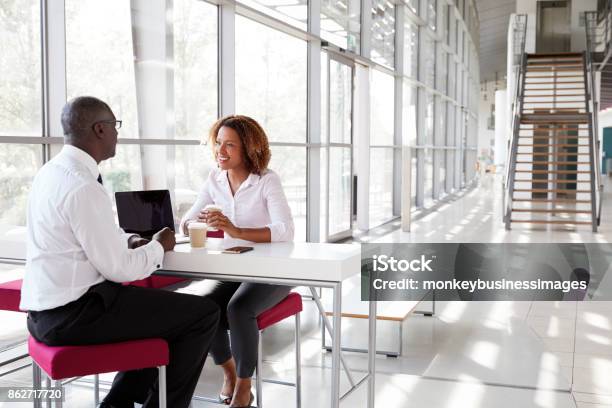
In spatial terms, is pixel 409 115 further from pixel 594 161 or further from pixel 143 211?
pixel 143 211

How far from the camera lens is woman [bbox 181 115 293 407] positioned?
290cm

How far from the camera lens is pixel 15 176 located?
3779 mm

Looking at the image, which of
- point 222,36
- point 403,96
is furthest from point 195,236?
point 403,96

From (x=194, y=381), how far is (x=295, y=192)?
16.8 ft

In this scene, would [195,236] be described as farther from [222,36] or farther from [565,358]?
[222,36]

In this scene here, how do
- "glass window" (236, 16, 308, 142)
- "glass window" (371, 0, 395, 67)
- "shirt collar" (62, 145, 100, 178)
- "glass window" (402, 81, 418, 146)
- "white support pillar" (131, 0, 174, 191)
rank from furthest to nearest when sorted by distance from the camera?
"glass window" (402, 81, 418, 146) < "glass window" (371, 0, 395, 67) < "glass window" (236, 16, 308, 142) < "white support pillar" (131, 0, 174, 191) < "shirt collar" (62, 145, 100, 178)

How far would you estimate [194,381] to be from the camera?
2.48m

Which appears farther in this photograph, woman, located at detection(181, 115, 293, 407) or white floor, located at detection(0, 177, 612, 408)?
white floor, located at detection(0, 177, 612, 408)

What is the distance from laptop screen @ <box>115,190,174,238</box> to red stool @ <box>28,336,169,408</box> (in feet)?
2.13

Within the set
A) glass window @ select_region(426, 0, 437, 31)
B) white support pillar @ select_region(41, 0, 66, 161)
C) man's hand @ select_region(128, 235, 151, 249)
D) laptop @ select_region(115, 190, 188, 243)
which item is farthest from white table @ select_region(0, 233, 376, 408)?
glass window @ select_region(426, 0, 437, 31)

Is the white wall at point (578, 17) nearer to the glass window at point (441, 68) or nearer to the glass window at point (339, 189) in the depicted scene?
the glass window at point (441, 68)

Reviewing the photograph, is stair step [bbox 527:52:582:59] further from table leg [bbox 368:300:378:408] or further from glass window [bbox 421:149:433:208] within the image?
table leg [bbox 368:300:378:408]

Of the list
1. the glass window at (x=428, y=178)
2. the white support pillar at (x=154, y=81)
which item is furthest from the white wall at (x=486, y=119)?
the white support pillar at (x=154, y=81)

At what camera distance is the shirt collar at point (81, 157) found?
2.25 m
